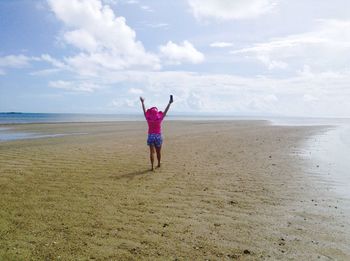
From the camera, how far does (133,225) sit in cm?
690

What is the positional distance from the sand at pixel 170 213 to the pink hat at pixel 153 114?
2.05 metres

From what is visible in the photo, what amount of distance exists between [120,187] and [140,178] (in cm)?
139

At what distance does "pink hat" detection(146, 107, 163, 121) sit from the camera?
509 inches

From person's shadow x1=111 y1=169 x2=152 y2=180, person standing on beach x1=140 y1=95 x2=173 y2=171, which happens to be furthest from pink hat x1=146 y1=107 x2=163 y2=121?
person's shadow x1=111 y1=169 x2=152 y2=180

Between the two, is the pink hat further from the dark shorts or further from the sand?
the sand

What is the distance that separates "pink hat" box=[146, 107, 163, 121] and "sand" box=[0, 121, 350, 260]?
2051mm

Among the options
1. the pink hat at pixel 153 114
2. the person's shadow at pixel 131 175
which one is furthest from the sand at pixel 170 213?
the pink hat at pixel 153 114

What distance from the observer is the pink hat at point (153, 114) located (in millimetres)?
12938

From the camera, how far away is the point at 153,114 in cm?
1294

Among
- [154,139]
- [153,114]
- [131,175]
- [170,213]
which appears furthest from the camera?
[154,139]

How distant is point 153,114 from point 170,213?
5.87 metres

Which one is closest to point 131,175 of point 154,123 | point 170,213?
point 154,123

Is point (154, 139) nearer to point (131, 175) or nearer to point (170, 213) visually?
point (131, 175)

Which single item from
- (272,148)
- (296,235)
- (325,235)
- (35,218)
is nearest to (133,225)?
(35,218)
